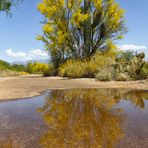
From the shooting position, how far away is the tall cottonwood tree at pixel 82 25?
24938 millimetres

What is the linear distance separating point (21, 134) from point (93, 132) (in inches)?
52.4

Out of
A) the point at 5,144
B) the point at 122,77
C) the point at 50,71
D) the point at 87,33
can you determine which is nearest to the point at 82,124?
the point at 5,144

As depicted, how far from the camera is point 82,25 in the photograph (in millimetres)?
24859

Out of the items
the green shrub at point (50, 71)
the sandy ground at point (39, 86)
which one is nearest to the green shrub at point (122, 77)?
the sandy ground at point (39, 86)

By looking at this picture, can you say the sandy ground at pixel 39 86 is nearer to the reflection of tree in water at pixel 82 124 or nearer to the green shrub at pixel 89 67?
the reflection of tree in water at pixel 82 124

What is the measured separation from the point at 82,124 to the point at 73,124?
0.62 ft

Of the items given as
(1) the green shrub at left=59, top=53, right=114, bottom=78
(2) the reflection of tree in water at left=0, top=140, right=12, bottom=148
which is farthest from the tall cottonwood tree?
(2) the reflection of tree in water at left=0, top=140, right=12, bottom=148

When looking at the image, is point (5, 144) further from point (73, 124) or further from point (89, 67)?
point (89, 67)

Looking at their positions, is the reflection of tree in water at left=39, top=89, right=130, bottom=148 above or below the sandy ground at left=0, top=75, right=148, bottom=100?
below

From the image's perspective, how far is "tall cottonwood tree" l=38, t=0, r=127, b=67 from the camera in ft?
81.8

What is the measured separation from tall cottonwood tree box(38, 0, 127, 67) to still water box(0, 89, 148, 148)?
56.3ft

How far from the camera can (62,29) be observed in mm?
25281

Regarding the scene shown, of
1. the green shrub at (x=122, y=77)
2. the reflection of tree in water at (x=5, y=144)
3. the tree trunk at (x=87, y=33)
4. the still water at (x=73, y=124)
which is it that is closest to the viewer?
the reflection of tree in water at (x=5, y=144)

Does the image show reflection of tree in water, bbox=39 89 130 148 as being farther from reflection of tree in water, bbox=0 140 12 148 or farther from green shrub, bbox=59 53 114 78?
green shrub, bbox=59 53 114 78
